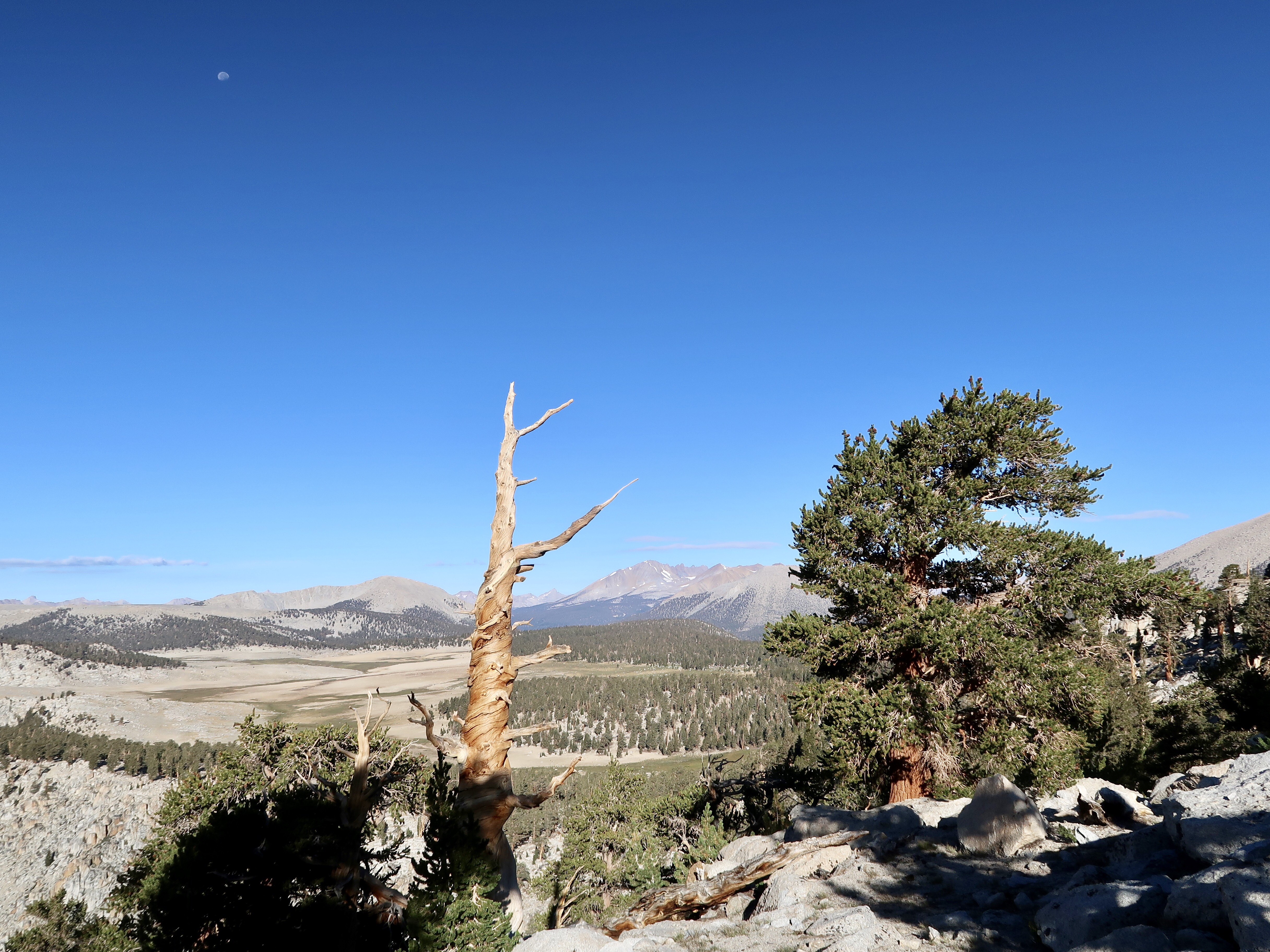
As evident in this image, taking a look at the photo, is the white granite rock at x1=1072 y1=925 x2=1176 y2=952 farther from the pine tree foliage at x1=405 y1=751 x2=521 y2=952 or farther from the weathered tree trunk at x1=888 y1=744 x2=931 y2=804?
the weathered tree trunk at x1=888 y1=744 x2=931 y2=804

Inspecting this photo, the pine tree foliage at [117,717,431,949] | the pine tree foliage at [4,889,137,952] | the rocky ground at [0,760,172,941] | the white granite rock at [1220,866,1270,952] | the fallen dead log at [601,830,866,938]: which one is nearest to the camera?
the white granite rock at [1220,866,1270,952]

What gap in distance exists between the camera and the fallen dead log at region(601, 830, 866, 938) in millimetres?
11336

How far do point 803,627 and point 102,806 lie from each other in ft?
520

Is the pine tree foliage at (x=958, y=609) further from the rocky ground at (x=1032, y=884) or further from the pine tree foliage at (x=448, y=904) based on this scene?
the pine tree foliage at (x=448, y=904)

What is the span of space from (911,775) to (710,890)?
33.8 feet

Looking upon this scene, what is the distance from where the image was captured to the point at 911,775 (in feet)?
64.1

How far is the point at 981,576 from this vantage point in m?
20.4

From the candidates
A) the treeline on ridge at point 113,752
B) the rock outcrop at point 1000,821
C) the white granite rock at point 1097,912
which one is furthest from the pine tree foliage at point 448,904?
the treeline on ridge at point 113,752

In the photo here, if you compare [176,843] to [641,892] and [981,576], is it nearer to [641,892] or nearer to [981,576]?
[641,892]

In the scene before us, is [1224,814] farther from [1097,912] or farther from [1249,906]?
[1249,906]

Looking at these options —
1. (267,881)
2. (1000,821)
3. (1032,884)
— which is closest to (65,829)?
(267,881)

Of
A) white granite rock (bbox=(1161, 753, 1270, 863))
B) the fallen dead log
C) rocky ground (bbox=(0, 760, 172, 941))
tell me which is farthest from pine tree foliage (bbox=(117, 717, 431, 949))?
rocky ground (bbox=(0, 760, 172, 941))

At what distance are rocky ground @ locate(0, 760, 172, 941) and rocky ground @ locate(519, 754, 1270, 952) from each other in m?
84.4

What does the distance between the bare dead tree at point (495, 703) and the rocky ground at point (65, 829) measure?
87.0 m
